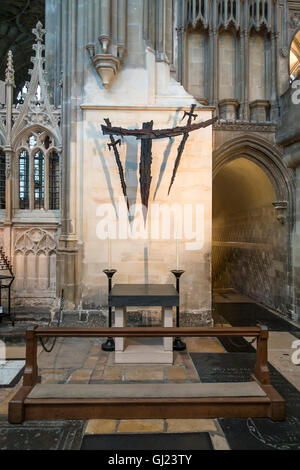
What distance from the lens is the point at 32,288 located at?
256 inches

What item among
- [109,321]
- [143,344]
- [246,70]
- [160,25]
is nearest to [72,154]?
[109,321]

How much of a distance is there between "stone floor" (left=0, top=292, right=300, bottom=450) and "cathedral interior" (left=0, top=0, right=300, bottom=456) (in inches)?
1.4

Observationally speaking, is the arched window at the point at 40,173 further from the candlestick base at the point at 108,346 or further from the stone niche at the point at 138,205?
the candlestick base at the point at 108,346

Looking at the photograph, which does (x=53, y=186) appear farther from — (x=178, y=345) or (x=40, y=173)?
(x=178, y=345)

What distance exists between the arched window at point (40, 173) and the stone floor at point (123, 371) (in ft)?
9.47

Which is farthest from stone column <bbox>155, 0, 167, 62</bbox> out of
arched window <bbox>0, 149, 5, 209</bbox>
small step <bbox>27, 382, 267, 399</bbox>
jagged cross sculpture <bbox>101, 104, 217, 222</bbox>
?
small step <bbox>27, 382, 267, 399</bbox>

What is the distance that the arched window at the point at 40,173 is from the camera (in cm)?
645

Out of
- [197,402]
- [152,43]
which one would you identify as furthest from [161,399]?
[152,43]

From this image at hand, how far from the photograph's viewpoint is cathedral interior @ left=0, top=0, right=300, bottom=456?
17.4 feet

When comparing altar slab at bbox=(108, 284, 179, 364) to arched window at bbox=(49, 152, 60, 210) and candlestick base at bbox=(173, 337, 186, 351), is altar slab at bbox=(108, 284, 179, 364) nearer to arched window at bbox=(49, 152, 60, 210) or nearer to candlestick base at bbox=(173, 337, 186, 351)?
candlestick base at bbox=(173, 337, 186, 351)

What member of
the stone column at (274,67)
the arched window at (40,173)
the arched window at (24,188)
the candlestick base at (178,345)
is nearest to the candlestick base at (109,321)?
the candlestick base at (178,345)

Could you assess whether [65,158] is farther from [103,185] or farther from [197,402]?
[197,402]

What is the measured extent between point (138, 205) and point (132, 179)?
0.49 m

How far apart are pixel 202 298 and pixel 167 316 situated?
1691mm
